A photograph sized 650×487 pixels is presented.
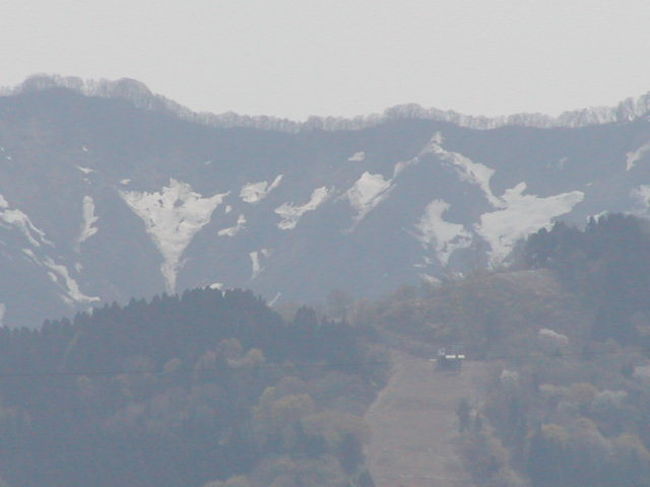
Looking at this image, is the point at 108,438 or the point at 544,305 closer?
the point at 108,438

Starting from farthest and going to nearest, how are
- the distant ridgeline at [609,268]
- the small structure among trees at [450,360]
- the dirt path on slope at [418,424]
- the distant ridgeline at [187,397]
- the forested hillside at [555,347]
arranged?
1. the distant ridgeline at [609,268]
2. the small structure among trees at [450,360]
3. the forested hillside at [555,347]
4. the distant ridgeline at [187,397]
5. the dirt path on slope at [418,424]

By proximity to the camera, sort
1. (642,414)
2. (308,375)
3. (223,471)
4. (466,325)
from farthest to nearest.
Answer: (466,325) < (308,375) < (642,414) < (223,471)

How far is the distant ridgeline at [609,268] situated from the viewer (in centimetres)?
15800

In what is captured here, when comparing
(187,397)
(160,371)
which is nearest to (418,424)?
(187,397)

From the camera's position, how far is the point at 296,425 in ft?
442

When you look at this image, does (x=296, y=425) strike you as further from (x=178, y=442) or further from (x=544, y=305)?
(x=544, y=305)

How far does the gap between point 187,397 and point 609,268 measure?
45.6 meters

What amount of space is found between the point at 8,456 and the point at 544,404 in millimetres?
44387

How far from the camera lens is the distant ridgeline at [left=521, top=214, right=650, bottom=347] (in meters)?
158

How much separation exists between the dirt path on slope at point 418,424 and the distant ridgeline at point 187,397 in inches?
73.4

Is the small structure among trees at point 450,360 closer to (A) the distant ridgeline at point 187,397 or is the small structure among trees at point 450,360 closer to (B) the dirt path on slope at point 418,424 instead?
(B) the dirt path on slope at point 418,424

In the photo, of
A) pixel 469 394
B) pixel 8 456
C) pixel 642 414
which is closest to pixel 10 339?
pixel 8 456

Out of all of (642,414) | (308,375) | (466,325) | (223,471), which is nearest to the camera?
(223,471)

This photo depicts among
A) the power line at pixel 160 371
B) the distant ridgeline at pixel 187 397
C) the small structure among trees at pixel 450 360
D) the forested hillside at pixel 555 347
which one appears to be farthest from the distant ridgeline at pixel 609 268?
the power line at pixel 160 371
